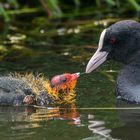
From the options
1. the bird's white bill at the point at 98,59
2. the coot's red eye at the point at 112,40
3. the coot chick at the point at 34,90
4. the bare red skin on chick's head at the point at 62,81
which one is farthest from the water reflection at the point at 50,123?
the coot's red eye at the point at 112,40

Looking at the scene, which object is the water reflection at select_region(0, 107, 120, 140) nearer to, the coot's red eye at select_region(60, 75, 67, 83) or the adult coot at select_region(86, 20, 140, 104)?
the coot's red eye at select_region(60, 75, 67, 83)

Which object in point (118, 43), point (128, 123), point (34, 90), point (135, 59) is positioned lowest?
point (128, 123)

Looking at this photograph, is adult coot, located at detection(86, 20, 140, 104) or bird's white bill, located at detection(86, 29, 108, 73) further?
bird's white bill, located at detection(86, 29, 108, 73)

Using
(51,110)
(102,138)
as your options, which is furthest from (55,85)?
(102,138)

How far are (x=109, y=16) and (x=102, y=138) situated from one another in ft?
27.3

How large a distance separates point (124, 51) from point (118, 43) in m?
0.13

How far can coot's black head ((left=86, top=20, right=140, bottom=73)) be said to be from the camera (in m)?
10.0

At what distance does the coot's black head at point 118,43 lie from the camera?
33.0ft

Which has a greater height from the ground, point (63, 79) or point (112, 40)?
point (112, 40)

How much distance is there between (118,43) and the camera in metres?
10.2

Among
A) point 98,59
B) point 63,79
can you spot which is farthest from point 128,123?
point 98,59

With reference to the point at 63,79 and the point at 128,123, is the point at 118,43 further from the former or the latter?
the point at 128,123

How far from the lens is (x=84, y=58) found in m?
12.6

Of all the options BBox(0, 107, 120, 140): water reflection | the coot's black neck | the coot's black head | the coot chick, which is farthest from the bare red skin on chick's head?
the coot's black neck
